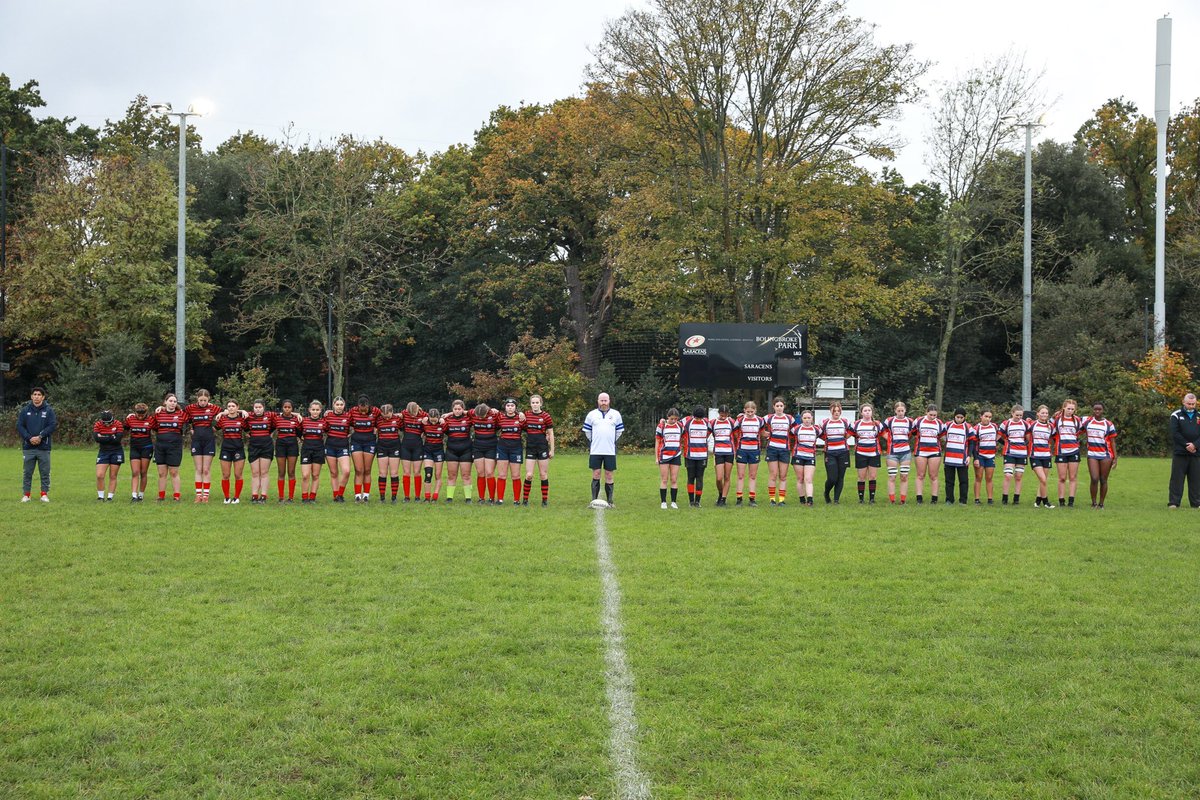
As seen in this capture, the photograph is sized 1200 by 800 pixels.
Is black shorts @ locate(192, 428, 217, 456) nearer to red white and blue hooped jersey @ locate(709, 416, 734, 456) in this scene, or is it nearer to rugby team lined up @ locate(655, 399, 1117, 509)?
rugby team lined up @ locate(655, 399, 1117, 509)

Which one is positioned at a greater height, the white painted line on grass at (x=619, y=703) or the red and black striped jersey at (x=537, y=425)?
the red and black striped jersey at (x=537, y=425)

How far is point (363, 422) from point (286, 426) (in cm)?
117

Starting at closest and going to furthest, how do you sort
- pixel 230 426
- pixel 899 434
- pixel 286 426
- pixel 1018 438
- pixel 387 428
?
pixel 230 426
pixel 286 426
pixel 387 428
pixel 1018 438
pixel 899 434

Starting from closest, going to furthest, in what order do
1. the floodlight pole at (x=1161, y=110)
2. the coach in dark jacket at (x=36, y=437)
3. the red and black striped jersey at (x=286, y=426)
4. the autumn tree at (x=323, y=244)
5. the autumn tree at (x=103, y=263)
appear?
the coach in dark jacket at (x=36, y=437), the red and black striped jersey at (x=286, y=426), the floodlight pole at (x=1161, y=110), the autumn tree at (x=103, y=263), the autumn tree at (x=323, y=244)

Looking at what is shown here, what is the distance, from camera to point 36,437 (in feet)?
50.6

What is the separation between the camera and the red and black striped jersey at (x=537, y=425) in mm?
15859

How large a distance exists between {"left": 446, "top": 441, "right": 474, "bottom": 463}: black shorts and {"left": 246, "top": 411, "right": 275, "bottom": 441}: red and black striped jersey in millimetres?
2750

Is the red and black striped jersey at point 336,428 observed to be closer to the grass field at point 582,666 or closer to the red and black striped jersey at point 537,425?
the red and black striped jersey at point 537,425

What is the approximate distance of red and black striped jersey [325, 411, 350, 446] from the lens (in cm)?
1577

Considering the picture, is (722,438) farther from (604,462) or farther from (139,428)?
(139,428)

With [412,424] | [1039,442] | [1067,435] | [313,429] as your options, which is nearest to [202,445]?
[313,429]

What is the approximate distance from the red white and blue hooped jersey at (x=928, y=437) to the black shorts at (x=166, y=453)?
12009mm

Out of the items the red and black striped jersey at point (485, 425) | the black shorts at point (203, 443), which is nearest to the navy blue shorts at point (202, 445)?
the black shorts at point (203, 443)

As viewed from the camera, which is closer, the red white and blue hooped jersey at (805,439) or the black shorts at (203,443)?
the black shorts at (203,443)
